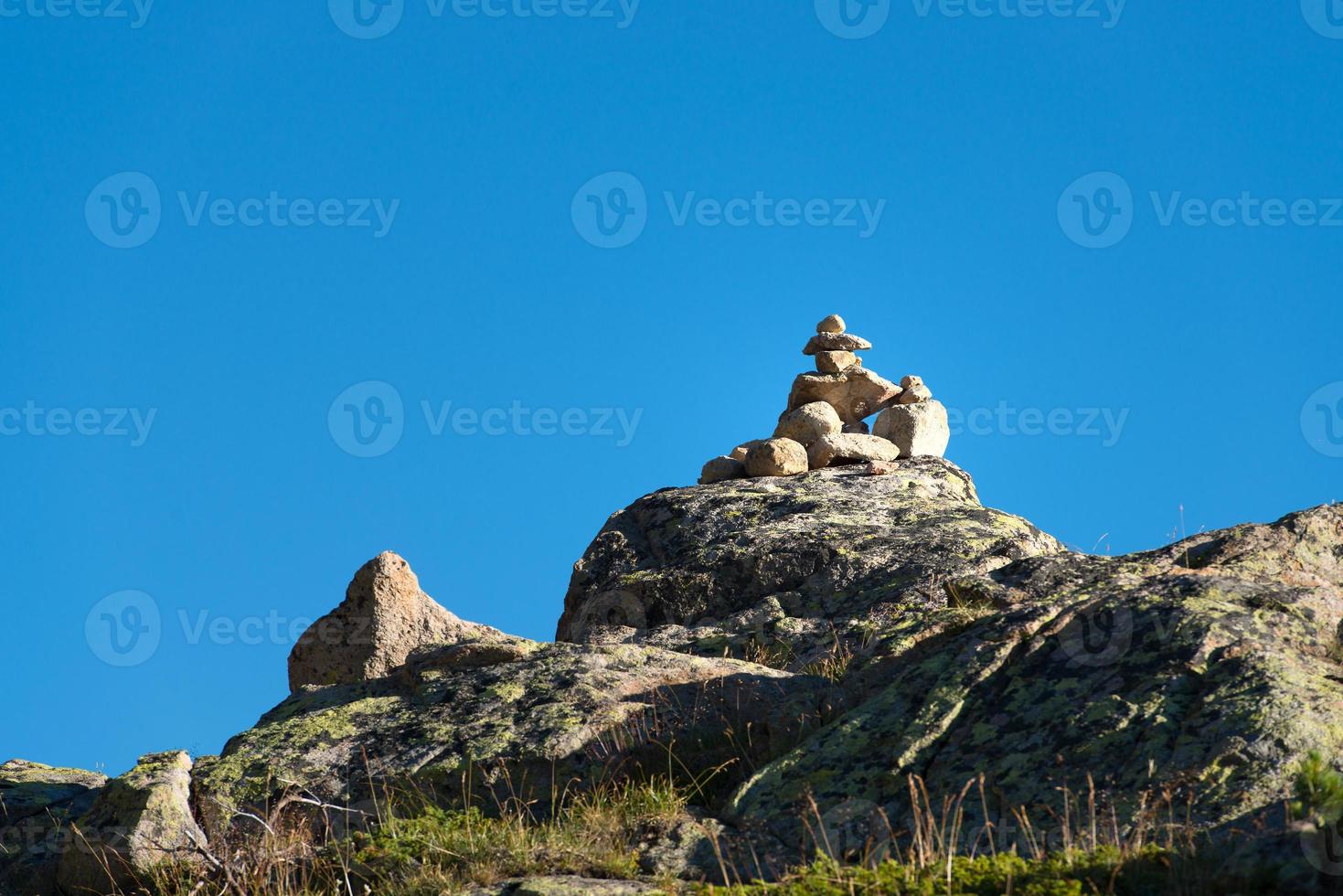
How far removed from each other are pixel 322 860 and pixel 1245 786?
5.98 metres

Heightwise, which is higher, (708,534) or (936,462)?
(936,462)

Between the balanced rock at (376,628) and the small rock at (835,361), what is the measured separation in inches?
484

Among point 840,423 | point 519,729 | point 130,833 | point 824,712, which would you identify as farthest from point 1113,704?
point 840,423

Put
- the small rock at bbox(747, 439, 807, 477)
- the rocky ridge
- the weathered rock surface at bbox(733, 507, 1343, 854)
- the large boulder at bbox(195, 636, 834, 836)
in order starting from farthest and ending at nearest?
1. the small rock at bbox(747, 439, 807, 477)
2. the large boulder at bbox(195, 636, 834, 836)
3. the rocky ridge
4. the weathered rock surface at bbox(733, 507, 1343, 854)

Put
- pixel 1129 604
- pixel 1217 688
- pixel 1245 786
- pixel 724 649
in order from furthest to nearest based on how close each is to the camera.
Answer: pixel 724 649 → pixel 1129 604 → pixel 1217 688 → pixel 1245 786

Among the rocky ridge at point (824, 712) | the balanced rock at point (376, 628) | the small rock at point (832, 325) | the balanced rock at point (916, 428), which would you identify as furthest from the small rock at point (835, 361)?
the balanced rock at point (376, 628)

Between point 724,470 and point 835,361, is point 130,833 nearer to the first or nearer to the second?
point 724,470

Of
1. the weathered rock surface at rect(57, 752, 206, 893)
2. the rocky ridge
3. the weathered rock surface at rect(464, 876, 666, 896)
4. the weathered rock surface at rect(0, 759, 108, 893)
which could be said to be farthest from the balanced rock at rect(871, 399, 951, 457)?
the weathered rock surface at rect(464, 876, 666, 896)

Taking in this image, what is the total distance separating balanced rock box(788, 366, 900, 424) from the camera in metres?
26.3

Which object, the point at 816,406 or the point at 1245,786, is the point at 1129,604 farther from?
the point at 816,406

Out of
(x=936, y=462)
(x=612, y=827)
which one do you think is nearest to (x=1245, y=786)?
(x=612, y=827)

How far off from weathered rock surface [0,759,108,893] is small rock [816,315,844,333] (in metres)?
16.4

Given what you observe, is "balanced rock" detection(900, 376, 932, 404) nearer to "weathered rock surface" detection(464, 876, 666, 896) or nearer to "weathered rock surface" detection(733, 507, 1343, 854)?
"weathered rock surface" detection(733, 507, 1343, 854)

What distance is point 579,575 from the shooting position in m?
20.3
